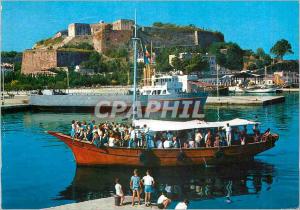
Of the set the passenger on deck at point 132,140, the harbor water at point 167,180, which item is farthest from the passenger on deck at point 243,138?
the passenger on deck at point 132,140

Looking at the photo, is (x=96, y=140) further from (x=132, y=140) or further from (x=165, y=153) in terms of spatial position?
(x=165, y=153)

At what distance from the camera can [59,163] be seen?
17.7 m

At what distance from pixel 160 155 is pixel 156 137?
26.7 inches

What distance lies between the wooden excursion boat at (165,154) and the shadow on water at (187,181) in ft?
0.90

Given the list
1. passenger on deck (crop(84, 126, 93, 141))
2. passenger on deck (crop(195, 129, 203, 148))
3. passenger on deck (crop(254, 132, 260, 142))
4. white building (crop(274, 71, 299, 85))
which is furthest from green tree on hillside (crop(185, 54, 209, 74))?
passenger on deck (crop(195, 129, 203, 148))

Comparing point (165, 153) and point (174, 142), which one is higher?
point (174, 142)

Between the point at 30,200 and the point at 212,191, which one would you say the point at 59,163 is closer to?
the point at 30,200

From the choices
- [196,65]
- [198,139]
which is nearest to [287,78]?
[196,65]

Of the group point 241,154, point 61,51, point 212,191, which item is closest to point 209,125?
point 241,154

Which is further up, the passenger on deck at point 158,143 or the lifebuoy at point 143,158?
the passenger on deck at point 158,143

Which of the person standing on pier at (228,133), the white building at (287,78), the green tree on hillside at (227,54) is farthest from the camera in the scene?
the green tree on hillside at (227,54)

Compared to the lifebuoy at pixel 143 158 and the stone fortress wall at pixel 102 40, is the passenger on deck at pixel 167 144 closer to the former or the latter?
the lifebuoy at pixel 143 158

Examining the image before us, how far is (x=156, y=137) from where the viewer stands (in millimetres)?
15844

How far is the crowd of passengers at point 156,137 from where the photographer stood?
15.6m
